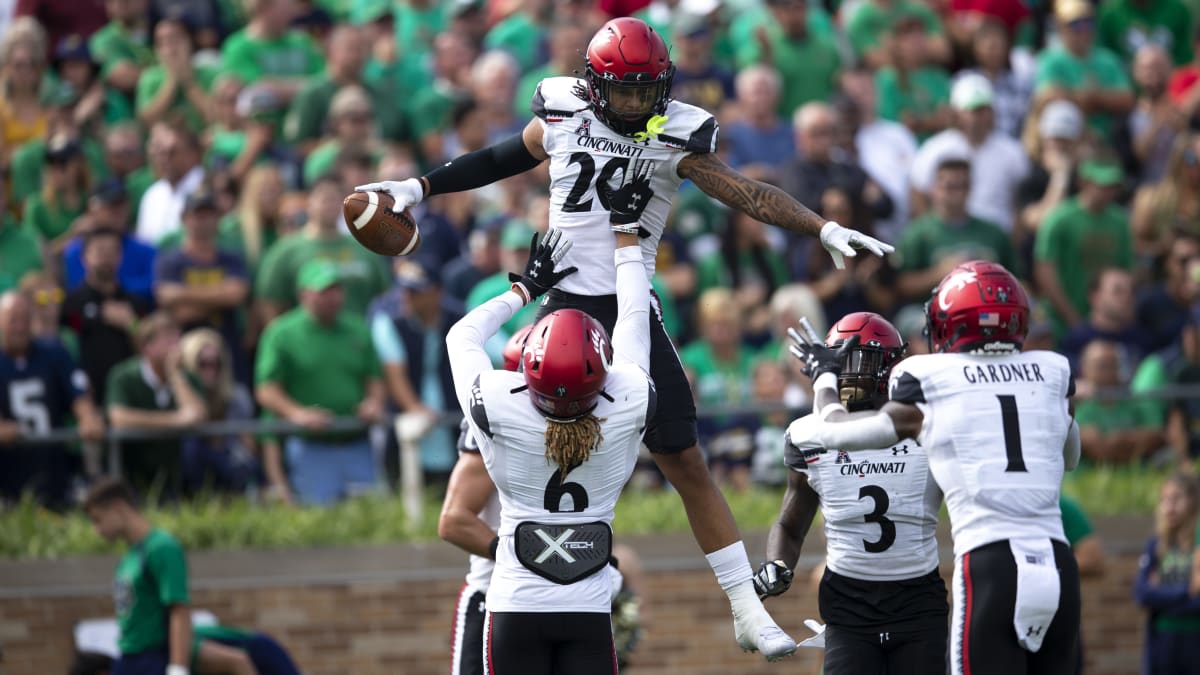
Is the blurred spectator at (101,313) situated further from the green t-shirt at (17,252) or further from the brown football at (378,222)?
the brown football at (378,222)

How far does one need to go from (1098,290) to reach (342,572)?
576 centimetres

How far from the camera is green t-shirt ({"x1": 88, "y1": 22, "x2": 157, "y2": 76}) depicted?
15.0 m

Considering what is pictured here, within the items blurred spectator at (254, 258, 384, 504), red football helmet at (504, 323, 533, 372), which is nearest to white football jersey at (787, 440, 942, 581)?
red football helmet at (504, 323, 533, 372)

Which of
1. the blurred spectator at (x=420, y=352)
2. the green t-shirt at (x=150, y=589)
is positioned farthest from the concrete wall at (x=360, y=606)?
the green t-shirt at (x=150, y=589)

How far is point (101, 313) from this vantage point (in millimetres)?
12453

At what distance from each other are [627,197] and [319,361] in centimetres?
516

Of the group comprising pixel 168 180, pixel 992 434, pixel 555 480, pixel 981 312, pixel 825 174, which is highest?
pixel 168 180

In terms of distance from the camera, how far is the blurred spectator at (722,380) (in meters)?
12.3

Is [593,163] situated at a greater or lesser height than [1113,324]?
greater

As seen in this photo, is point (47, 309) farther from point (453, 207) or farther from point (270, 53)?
point (270, 53)

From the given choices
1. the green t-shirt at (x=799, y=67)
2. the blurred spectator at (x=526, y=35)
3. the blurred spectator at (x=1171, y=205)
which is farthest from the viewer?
the blurred spectator at (x=526, y=35)

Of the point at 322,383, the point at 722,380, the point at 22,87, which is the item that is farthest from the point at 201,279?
the point at 722,380

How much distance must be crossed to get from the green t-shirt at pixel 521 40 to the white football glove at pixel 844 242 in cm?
845

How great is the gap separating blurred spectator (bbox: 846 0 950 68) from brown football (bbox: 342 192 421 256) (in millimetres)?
8697
